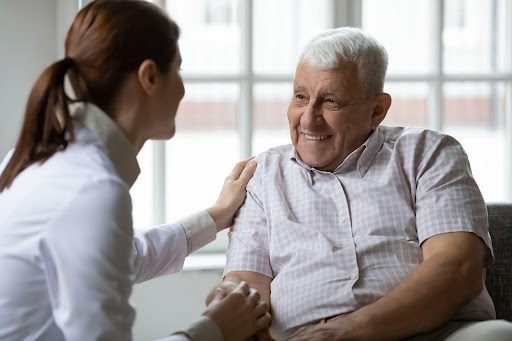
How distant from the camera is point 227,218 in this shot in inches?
99.4

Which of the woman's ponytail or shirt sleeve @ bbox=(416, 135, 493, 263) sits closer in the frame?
the woman's ponytail

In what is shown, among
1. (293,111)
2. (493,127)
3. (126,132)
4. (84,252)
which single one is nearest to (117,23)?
(126,132)

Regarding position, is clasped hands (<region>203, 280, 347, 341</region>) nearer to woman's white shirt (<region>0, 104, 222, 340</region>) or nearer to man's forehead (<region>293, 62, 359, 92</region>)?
woman's white shirt (<region>0, 104, 222, 340</region>)

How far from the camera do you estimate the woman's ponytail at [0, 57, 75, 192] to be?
164 cm

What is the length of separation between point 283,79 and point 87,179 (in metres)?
1.76

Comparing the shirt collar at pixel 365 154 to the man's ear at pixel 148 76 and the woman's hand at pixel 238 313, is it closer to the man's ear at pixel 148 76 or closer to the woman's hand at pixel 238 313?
the woman's hand at pixel 238 313

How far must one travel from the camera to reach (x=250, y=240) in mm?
2455

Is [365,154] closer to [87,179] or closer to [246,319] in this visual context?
[246,319]

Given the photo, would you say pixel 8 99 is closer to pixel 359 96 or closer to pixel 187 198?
pixel 187 198

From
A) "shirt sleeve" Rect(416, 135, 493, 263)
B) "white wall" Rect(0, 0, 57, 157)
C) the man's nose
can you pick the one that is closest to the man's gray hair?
the man's nose

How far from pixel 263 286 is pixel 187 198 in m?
0.98

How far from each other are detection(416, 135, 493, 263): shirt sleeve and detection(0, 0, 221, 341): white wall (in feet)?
3.14

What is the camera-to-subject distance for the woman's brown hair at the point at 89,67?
1648 millimetres

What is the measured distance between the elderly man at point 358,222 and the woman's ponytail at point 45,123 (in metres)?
0.75
